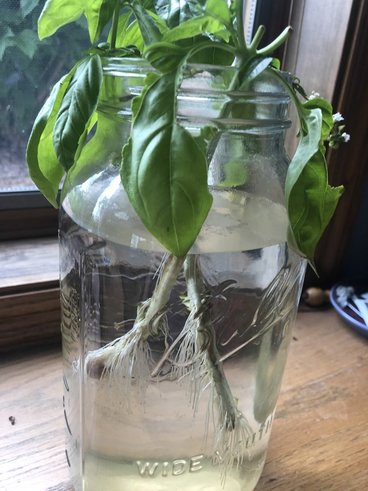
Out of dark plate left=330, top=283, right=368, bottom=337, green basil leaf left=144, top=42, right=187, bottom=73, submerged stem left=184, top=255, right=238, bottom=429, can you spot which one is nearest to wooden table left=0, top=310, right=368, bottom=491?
dark plate left=330, top=283, right=368, bottom=337

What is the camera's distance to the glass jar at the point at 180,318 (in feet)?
1.22

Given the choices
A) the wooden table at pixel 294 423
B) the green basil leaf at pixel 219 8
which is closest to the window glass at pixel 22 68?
the wooden table at pixel 294 423

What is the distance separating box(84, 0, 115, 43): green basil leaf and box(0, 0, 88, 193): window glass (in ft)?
0.94

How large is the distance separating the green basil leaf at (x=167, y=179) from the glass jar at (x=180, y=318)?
0.08m

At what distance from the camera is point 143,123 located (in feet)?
0.87

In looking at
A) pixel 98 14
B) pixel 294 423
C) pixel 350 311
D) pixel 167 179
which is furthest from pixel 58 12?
pixel 350 311

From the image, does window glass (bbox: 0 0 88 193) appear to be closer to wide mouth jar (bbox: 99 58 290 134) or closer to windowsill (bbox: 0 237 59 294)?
windowsill (bbox: 0 237 59 294)

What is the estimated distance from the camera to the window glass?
23.5 inches

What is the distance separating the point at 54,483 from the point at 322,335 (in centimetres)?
37

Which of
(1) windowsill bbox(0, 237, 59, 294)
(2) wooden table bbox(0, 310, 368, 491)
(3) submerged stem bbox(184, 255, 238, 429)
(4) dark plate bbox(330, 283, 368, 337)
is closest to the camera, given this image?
(3) submerged stem bbox(184, 255, 238, 429)

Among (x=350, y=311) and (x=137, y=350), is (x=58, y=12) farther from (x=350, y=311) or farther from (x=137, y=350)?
(x=350, y=311)

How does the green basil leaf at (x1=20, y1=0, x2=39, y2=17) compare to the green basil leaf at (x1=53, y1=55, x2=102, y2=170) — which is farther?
the green basil leaf at (x1=20, y1=0, x2=39, y2=17)

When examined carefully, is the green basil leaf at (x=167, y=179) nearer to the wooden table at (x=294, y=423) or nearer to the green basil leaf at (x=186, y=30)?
the green basil leaf at (x=186, y=30)

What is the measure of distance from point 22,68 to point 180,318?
380 millimetres
